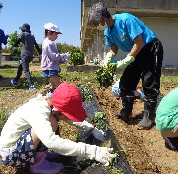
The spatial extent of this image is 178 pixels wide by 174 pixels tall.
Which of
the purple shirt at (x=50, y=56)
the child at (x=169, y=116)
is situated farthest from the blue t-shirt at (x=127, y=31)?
the purple shirt at (x=50, y=56)

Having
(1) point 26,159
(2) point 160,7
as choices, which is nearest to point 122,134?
(1) point 26,159

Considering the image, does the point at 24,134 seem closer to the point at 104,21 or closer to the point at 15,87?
the point at 104,21

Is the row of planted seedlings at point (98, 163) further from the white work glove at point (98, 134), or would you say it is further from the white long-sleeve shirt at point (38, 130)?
the white long-sleeve shirt at point (38, 130)

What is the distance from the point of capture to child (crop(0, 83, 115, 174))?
2137 mm

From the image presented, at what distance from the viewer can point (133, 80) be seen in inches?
156

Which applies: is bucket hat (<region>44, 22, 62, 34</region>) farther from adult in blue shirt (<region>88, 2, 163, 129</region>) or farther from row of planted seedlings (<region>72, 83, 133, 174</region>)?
row of planted seedlings (<region>72, 83, 133, 174</region>)

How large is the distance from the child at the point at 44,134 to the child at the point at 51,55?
3021 millimetres

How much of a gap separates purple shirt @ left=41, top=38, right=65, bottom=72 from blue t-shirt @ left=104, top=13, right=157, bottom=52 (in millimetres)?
1796

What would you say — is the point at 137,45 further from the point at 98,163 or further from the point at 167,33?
the point at 167,33

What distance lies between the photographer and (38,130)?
6.95 ft

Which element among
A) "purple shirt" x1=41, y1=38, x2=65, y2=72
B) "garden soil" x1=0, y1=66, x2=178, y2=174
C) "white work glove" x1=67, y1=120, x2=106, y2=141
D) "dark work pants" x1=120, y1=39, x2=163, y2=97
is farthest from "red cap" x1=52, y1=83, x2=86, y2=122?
"purple shirt" x1=41, y1=38, x2=65, y2=72

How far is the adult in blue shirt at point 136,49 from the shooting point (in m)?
3.48

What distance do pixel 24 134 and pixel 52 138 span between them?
1.09 ft

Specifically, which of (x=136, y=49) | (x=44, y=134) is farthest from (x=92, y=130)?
(x=136, y=49)
